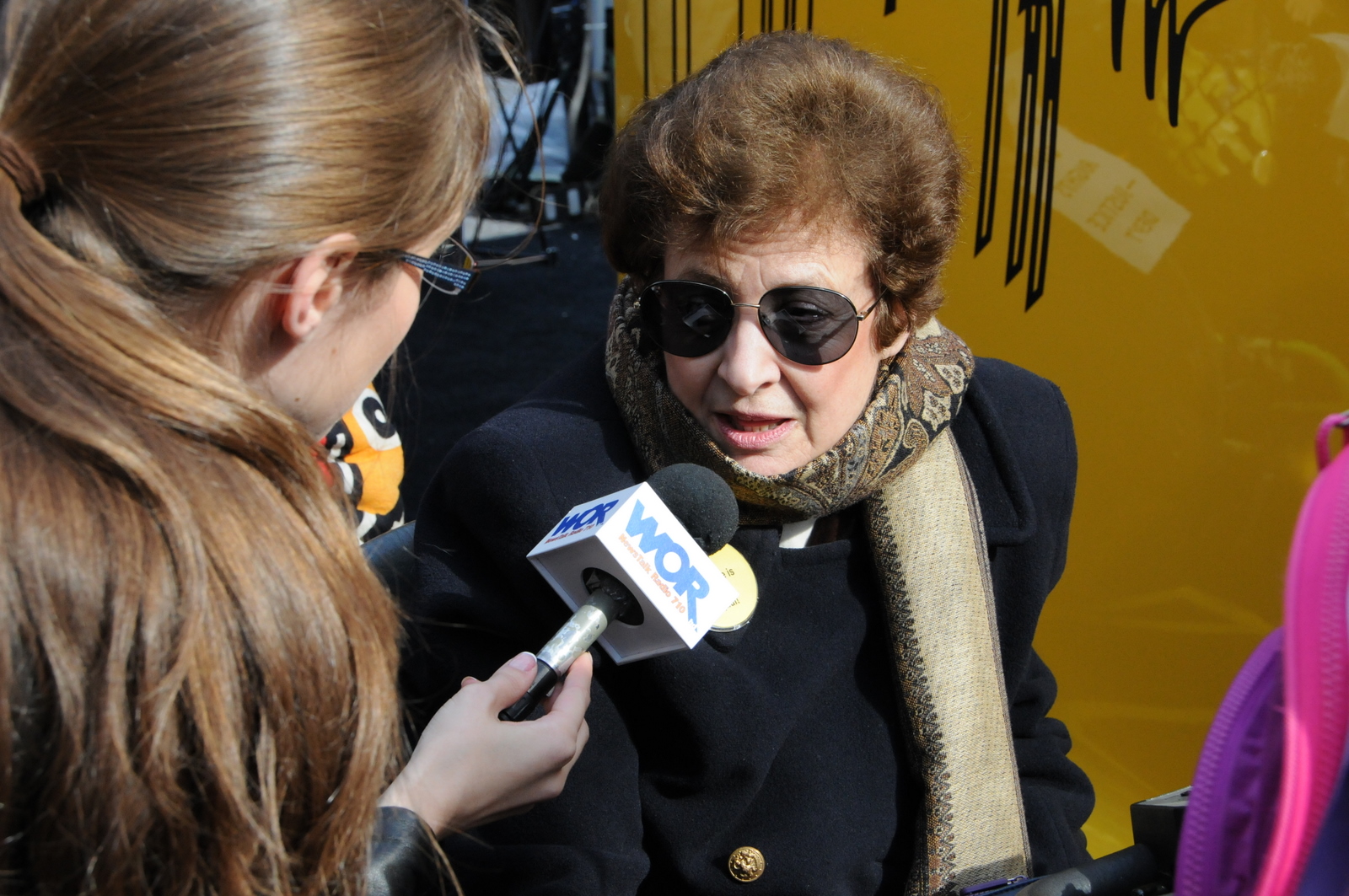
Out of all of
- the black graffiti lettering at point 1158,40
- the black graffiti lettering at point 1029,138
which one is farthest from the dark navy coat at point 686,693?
the black graffiti lettering at point 1158,40

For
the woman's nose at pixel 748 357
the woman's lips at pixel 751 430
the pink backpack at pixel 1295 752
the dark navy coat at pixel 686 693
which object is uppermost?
the pink backpack at pixel 1295 752

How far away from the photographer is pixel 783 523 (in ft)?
6.45

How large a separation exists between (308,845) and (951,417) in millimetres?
1236

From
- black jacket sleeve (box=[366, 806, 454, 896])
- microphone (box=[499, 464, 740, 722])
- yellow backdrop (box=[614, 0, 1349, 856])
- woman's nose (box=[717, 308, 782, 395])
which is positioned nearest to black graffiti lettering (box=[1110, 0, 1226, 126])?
yellow backdrop (box=[614, 0, 1349, 856])

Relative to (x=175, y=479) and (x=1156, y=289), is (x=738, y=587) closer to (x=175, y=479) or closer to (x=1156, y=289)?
(x=175, y=479)

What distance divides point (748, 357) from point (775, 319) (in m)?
0.07

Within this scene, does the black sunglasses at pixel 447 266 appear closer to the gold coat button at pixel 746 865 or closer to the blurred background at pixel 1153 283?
the blurred background at pixel 1153 283

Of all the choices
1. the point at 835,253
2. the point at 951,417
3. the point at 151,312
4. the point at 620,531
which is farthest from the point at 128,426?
the point at 951,417

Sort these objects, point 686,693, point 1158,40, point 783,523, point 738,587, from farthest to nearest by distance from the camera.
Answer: point 1158,40 < point 783,523 < point 738,587 < point 686,693

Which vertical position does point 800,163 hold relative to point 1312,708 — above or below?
above

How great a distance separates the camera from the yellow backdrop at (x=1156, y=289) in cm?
215

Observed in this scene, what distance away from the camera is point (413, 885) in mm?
1319

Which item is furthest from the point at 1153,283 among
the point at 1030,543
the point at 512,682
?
the point at 512,682

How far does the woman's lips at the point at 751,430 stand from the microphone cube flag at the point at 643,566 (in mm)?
409
